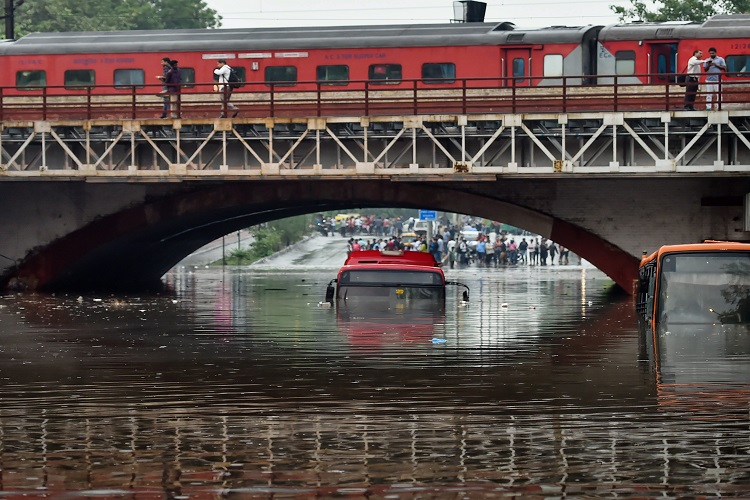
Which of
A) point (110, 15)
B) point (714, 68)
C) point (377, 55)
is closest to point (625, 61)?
point (714, 68)

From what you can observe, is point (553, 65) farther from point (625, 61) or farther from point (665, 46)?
point (665, 46)

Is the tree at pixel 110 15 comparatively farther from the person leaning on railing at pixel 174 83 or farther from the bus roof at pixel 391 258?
the bus roof at pixel 391 258

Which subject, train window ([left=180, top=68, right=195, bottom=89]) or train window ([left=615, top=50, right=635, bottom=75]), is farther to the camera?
train window ([left=180, top=68, right=195, bottom=89])

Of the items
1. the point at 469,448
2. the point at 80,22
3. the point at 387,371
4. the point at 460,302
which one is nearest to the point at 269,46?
the point at 460,302

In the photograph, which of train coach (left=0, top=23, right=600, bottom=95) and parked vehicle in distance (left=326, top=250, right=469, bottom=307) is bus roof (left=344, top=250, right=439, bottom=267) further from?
train coach (left=0, top=23, right=600, bottom=95)

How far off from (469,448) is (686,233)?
1028 inches

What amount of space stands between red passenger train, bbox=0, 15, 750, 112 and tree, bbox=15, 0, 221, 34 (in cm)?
5626

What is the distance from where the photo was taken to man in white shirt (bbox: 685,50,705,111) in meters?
35.2

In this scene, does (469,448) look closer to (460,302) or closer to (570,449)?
(570,449)

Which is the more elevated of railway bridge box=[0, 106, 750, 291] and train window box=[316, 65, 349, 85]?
train window box=[316, 65, 349, 85]

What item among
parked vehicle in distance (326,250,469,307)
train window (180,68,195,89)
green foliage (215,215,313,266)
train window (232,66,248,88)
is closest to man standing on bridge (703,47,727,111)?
parked vehicle in distance (326,250,469,307)

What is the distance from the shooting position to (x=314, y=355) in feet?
77.6

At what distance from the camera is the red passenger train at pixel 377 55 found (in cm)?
3966

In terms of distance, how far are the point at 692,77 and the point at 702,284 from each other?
444 inches
